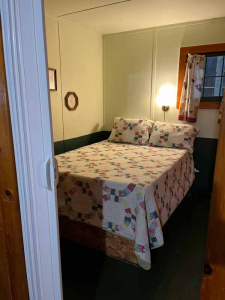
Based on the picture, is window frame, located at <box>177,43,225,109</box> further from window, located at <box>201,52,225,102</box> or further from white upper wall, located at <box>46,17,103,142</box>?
white upper wall, located at <box>46,17,103,142</box>

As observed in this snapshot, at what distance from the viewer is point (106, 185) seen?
1758 mm

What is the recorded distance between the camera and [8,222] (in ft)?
2.69

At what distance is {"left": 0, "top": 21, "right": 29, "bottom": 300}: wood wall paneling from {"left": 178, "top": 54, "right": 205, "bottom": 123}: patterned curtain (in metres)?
2.66

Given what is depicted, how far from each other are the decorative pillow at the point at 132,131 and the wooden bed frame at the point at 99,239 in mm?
1542

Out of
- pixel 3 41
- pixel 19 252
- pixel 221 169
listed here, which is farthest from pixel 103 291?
pixel 3 41

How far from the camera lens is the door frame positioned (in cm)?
65

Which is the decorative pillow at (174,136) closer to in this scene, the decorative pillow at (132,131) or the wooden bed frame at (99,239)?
the decorative pillow at (132,131)

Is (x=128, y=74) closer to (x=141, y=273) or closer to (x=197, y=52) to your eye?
(x=197, y=52)

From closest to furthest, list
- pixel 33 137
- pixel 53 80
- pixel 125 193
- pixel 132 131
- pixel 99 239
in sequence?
pixel 33 137, pixel 125 193, pixel 99 239, pixel 53 80, pixel 132 131

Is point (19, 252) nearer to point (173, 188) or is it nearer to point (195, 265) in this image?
point (195, 265)

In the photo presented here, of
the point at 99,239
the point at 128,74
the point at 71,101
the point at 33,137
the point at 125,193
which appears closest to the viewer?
the point at 33,137

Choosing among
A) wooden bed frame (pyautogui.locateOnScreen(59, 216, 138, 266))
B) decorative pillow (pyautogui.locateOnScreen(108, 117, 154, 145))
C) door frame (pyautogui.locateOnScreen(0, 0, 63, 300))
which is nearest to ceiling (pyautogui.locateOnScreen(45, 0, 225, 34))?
decorative pillow (pyautogui.locateOnScreen(108, 117, 154, 145))

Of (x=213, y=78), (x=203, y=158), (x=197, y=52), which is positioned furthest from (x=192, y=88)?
(x=203, y=158)

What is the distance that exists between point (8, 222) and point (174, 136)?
249 centimetres
